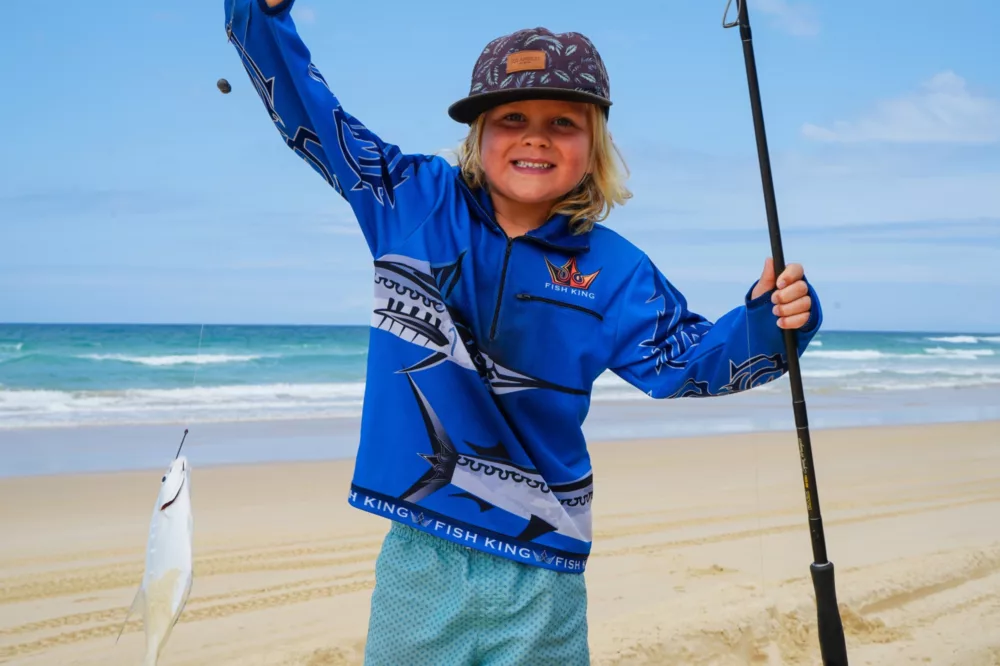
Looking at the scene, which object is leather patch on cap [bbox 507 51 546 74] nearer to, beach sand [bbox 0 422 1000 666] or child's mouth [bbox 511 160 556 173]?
child's mouth [bbox 511 160 556 173]

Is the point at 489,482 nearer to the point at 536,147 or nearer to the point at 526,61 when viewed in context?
the point at 536,147

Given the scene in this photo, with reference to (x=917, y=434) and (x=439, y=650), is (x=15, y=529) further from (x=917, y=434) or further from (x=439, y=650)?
(x=917, y=434)

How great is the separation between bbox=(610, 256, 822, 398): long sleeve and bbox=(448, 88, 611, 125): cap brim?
1.32 ft

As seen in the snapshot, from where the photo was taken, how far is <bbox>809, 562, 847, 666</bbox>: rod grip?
7.43 ft

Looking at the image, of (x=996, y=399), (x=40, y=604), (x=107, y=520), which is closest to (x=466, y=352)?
(x=40, y=604)

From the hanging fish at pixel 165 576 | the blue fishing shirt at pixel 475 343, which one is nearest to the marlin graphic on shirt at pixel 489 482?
the blue fishing shirt at pixel 475 343

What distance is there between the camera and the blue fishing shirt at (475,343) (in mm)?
1988

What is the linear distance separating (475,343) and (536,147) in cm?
43

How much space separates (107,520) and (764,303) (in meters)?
5.08

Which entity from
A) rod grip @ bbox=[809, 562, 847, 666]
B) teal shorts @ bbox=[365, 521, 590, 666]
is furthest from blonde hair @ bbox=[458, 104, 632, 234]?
rod grip @ bbox=[809, 562, 847, 666]

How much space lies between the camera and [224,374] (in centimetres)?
1902

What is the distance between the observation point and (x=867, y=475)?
8133 mm

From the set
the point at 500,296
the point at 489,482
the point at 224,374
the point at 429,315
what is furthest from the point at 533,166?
the point at 224,374

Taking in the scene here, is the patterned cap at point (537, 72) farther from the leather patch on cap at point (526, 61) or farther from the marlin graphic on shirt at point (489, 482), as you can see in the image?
the marlin graphic on shirt at point (489, 482)
